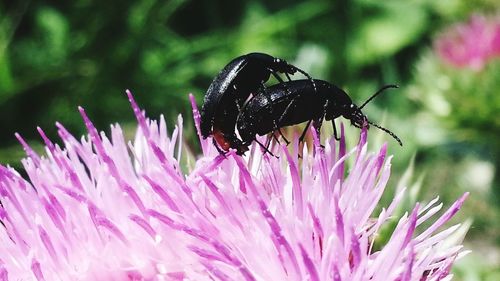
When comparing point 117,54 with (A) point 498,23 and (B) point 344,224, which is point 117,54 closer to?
(A) point 498,23

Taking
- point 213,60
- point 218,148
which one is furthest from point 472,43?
point 218,148

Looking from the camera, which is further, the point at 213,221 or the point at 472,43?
the point at 472,43

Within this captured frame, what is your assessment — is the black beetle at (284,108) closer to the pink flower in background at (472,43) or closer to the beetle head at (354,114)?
the beetle head at (354,114)

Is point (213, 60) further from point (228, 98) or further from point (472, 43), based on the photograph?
point (228, 98)

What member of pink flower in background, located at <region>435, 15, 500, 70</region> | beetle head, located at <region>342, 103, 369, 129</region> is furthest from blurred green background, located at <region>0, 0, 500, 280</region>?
beetle head, located at <region>342, 103, 369, 129</region>

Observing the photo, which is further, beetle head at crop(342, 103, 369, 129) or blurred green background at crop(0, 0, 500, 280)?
blurred green background at crop(0, 0, 500, 280)

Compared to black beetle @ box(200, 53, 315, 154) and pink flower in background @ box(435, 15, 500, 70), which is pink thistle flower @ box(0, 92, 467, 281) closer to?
black beetle @ box(200, 53, 315, 154)

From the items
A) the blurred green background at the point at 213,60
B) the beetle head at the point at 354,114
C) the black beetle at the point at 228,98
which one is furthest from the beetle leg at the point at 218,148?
the blurred green background at the point at 213,60
